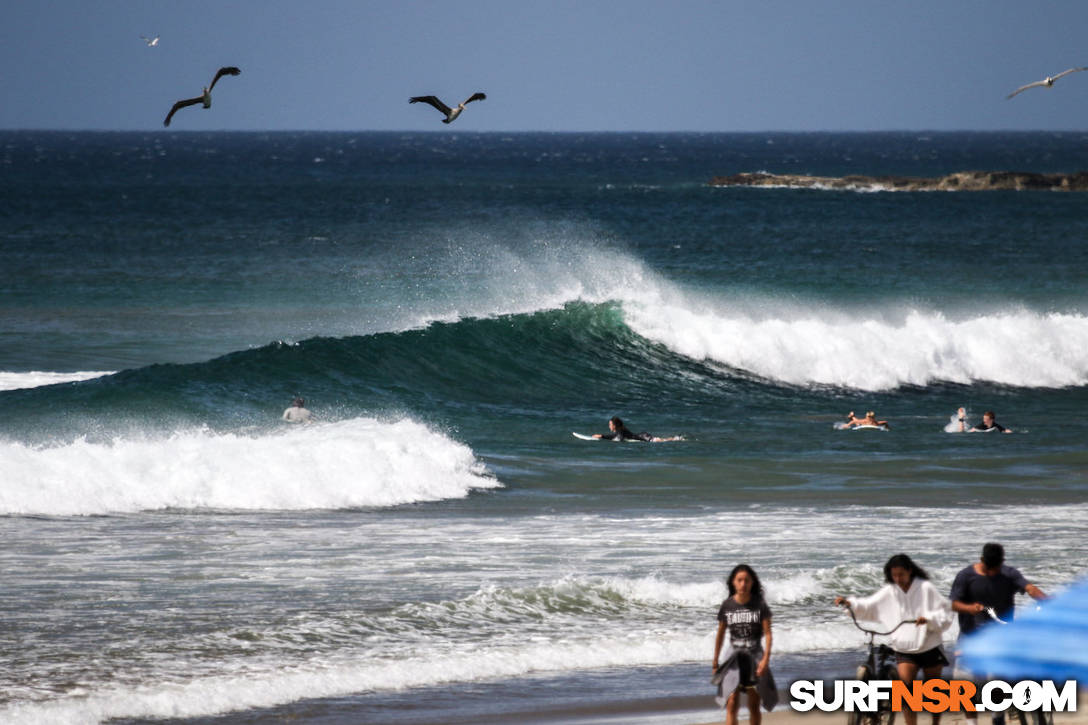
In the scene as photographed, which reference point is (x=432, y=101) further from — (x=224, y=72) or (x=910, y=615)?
(x=910, y=615)

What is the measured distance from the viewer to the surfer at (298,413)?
Answer: 21109mm

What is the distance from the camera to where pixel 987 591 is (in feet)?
26.9

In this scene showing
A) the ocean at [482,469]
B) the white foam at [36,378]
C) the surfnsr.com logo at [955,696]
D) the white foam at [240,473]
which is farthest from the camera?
the white foam at [36,378]

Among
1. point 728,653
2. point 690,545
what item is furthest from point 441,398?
point 728,653

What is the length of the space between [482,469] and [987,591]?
1085 cm

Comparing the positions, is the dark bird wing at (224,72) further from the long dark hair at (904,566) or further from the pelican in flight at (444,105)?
the long dark hair at (904,566)

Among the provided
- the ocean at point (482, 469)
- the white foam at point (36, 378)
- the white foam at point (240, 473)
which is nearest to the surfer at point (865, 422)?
the ocean at point (482, 469)

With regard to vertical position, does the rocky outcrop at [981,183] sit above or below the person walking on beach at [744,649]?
above

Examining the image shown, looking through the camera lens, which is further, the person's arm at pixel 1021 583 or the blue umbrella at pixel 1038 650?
the person's arm at pixel 1021 583

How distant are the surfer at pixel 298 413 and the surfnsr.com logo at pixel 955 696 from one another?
43.9 feet

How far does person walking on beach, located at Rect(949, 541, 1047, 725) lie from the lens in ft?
26.8

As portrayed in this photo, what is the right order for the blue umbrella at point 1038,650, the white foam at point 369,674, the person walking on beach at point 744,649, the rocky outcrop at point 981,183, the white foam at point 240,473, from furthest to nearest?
the rocky outcrop at point 981,183 → the white foam at point 240,473 → the white foam at point 369,674 → the person walking on beach at point 744,649 → the blue umbrella at point 1038,650

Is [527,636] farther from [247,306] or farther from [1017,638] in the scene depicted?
[247,306]

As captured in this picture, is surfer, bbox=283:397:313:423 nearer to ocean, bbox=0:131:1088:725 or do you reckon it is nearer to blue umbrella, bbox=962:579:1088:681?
ocean, bbox=0:131:1088:725
